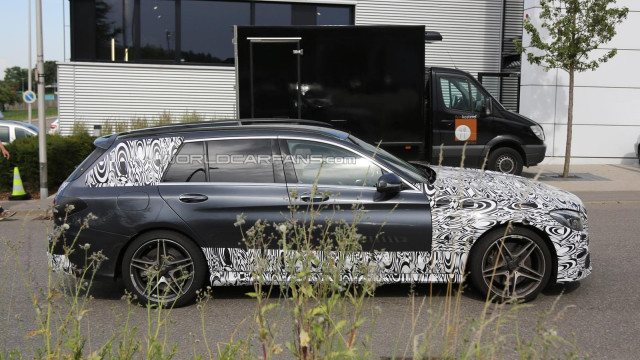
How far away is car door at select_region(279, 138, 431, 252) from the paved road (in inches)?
24.3

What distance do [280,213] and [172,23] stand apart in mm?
15769

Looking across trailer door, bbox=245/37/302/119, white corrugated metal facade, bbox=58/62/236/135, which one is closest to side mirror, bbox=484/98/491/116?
trailer door, bbox=245/37/302/119

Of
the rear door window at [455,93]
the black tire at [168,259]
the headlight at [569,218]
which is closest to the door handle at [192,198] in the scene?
the black tire at [168,259]

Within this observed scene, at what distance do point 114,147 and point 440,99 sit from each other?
27.1ft

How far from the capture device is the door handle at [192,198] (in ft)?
19.7

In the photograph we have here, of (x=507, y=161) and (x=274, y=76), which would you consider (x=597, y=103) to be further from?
(x=274, y=76)

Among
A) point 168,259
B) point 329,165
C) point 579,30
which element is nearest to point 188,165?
point 168,259

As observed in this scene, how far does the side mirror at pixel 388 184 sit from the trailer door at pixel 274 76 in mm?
6627

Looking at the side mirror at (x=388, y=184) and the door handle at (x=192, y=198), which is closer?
the side mirror at (x=388, y=184)

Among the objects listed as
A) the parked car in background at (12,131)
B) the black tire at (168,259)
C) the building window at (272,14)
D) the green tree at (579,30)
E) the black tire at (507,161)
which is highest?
the building window at (272,14)

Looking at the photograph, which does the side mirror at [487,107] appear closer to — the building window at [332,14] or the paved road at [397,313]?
the paved road at [397,313]

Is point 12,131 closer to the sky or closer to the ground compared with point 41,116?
closer to the ground

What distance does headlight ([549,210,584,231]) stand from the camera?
5.96m

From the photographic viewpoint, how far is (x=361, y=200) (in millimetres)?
5777
